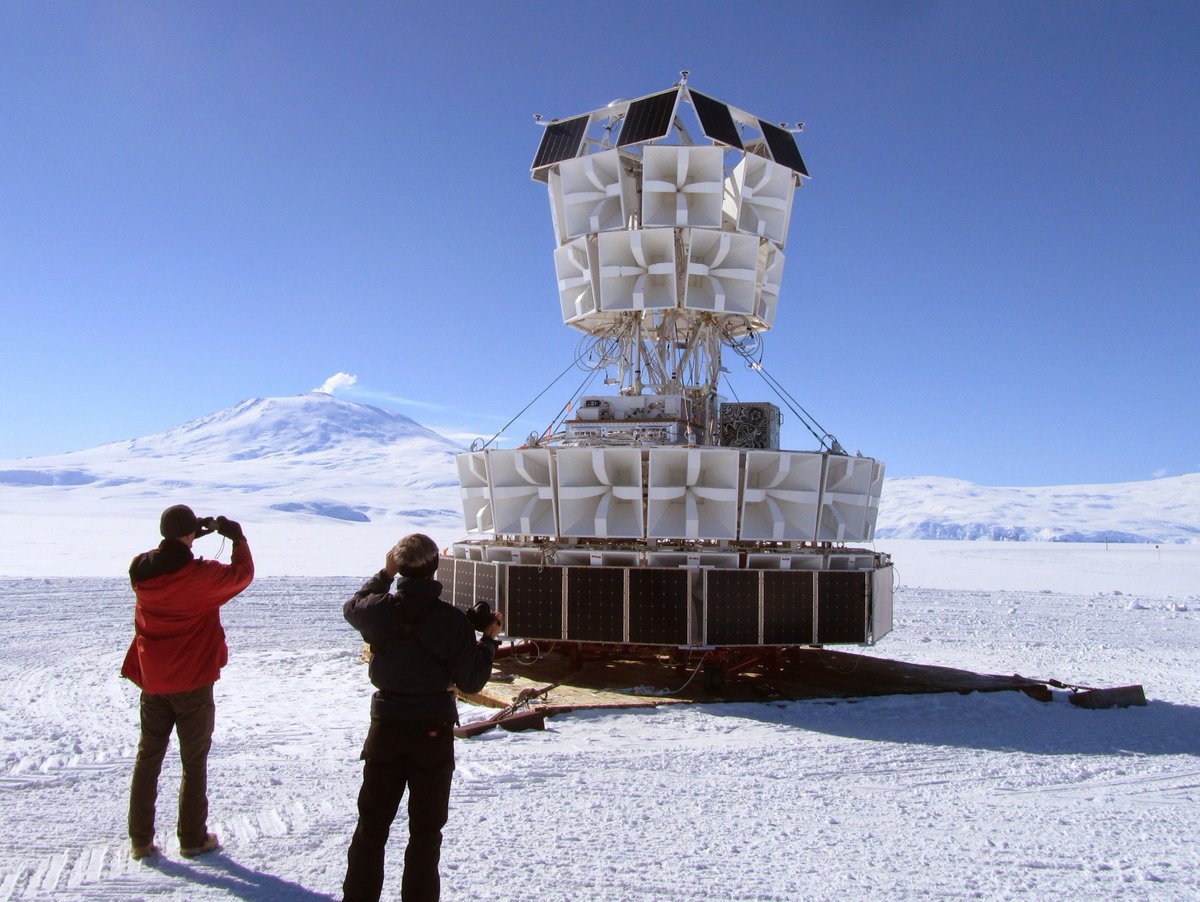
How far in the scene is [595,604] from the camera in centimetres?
1300

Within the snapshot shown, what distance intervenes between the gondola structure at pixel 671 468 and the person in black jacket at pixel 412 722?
8.07 m

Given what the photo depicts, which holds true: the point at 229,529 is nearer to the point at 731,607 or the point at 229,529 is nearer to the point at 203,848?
the point at 203,848

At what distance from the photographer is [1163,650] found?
716 inches

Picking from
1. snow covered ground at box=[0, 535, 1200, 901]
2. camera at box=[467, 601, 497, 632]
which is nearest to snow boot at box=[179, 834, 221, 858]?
snow covered ground at box=[0, 535, 1200, 901]

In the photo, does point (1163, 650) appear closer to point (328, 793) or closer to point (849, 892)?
point (849, 892)

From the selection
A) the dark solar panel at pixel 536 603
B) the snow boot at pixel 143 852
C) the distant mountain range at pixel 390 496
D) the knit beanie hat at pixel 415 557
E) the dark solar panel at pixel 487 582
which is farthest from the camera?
the distant mountain range at pixel 390 496

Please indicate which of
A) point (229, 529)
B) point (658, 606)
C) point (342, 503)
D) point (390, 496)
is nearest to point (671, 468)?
point (658, 606)

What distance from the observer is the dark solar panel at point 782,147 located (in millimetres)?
16931

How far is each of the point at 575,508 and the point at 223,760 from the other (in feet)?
21.9

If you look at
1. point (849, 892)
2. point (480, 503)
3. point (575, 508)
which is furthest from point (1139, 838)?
point (480, 503)

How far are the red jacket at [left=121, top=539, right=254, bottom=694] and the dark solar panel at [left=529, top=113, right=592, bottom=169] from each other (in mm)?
12531

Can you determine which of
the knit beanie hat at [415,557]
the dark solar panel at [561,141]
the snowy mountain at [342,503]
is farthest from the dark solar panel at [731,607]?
the snowy mountain at [342,503]

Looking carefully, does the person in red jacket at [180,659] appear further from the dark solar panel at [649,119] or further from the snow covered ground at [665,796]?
the dark solar panel at [649,119]

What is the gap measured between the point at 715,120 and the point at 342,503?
313ft
